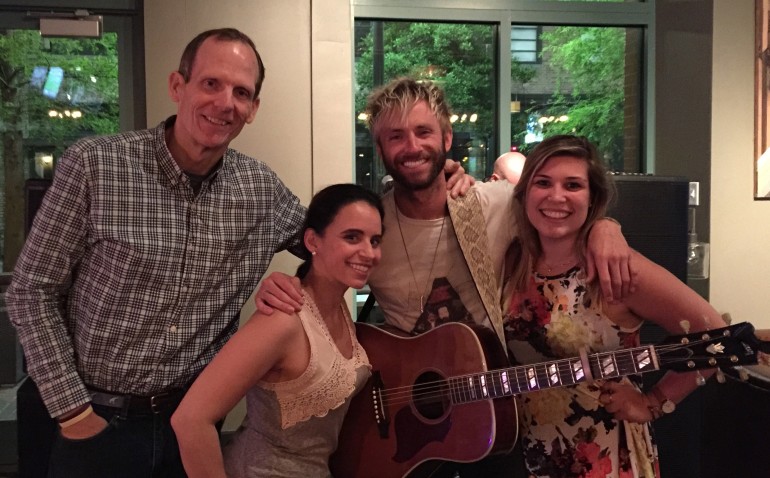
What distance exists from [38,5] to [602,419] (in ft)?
10.6

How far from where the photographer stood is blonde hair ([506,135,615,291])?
1.64 meters

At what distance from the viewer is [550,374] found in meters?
1.50

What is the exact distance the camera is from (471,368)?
1641 mm

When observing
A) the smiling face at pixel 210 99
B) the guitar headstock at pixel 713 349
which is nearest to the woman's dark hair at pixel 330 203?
the smiling face at pixel 210 99

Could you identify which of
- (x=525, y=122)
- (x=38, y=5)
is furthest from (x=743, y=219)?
(x=38, y=5)

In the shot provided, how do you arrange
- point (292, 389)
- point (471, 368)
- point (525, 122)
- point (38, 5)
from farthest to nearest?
1. point (525, 122)
2. point (38, 5)
3. point (471, 368)
4. point (292, 389)

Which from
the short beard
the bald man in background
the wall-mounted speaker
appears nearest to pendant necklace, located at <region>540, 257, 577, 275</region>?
the short beard

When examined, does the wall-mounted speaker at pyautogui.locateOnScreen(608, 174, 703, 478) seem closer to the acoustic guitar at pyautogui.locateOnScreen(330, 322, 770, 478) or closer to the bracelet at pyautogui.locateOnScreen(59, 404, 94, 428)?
the acoustic guitar at pyautogui.locateOnScreen(330, 322, 770, 478)

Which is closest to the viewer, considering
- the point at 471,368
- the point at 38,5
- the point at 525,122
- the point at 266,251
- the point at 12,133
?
the point at 471,368

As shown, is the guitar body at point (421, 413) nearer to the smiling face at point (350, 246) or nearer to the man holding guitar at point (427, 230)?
the man holding guitar at point (427, 230)

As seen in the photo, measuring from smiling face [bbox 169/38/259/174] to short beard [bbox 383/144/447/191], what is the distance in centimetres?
46

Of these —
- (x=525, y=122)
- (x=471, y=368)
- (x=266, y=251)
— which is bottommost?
(x=471, y=368)

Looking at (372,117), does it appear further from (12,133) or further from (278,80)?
(12,133)

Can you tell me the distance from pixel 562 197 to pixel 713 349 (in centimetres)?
48
